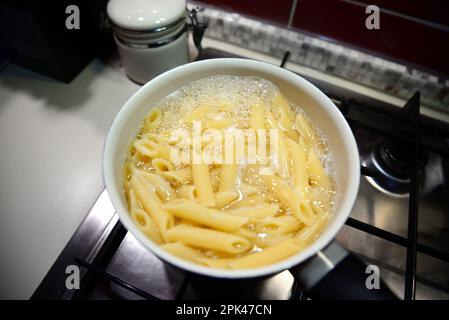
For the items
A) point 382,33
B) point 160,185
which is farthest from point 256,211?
point 382,33

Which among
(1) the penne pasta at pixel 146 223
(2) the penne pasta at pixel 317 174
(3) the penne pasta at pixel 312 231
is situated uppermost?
(2) the penne pasta at pixel 317 174

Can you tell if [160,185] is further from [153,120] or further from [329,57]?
[329,57]

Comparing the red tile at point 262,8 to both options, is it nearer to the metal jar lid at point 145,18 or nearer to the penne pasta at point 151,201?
the metal jar lid at point 145,18

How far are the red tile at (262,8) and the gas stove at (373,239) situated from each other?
211 mm

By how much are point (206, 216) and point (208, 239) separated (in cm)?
3

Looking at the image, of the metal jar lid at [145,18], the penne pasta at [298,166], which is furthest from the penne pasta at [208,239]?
the metal jar lid at [145,18]

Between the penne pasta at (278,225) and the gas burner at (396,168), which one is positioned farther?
the gas burner at (396,168)

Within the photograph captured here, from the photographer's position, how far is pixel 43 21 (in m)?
0.56

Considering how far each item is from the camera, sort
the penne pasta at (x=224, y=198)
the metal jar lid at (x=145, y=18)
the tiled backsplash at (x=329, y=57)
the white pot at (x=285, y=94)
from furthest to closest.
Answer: the tiled backsplash at (x=329, y=57) < the metal jar lid at (x=145, y=18) < the penne pasta at (x=224, y=198) < the white pot at (x=285, y=94)

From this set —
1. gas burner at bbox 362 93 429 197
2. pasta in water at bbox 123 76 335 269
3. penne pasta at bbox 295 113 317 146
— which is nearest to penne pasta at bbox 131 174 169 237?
pasta in water at bbox 123 76 335 269

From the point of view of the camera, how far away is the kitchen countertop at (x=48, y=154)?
19.6 inches

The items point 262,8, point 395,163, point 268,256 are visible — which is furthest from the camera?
point 262,8

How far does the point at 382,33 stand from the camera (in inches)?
25.2
